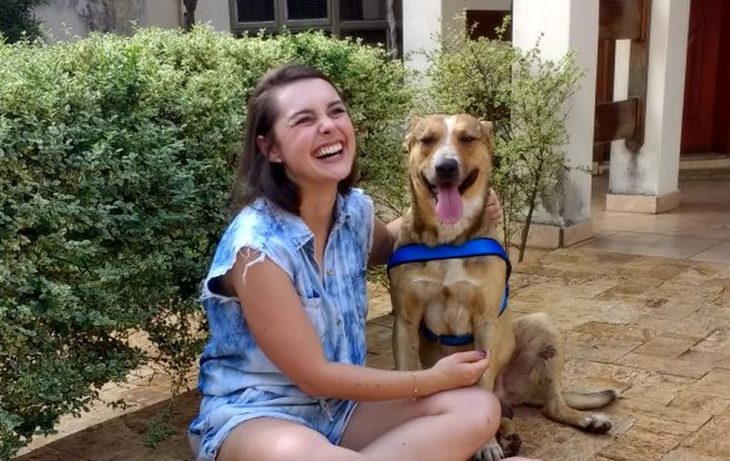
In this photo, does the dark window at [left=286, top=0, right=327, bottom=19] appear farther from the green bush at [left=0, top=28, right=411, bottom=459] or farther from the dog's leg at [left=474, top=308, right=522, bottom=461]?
the dog's leg at [left=474, top=308, right=522, bottom=461]

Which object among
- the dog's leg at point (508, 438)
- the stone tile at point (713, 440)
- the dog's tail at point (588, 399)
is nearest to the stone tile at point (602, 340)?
the dog's tail at point (588, 399)

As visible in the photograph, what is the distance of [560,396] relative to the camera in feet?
11.4

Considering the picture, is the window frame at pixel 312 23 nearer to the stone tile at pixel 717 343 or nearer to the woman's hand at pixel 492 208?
the stone tile at pixel 717 343

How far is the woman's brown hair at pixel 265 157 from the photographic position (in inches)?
99.6

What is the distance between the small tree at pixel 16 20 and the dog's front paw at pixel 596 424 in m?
7.24

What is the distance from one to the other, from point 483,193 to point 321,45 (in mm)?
1673

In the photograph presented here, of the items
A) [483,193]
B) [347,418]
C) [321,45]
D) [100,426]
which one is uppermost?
[321,45]

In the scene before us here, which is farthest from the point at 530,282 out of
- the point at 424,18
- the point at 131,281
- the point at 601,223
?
the point at 131,281

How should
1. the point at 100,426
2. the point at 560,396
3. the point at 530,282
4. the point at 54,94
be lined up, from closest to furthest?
the point at 54,94 → the point at 560,396 → the point at 100,426 → the point at 530,282

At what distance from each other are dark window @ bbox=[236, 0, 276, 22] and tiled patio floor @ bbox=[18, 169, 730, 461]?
223 inches

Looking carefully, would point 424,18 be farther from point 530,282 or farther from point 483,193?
point 483,193

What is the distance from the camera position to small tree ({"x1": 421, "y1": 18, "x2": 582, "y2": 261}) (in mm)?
6102

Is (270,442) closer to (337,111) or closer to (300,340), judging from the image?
(300,340)

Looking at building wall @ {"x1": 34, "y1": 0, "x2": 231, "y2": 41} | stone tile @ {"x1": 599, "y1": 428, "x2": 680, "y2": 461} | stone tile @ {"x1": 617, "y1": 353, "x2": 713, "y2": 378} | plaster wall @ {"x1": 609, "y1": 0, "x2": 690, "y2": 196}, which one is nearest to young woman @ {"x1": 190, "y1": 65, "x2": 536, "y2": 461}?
stone tile @ {"x1": 599, "y1": 428, "x2": 680, "y2": 461}
